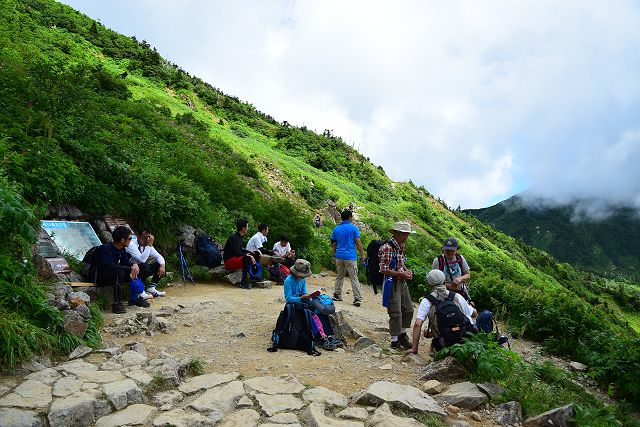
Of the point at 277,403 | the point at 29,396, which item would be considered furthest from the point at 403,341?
the point at 29,396

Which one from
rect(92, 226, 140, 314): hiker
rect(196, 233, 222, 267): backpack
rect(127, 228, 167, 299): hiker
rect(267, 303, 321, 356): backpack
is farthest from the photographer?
rect(196, 233, 222, 267): backpack

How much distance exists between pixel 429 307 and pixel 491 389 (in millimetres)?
1320

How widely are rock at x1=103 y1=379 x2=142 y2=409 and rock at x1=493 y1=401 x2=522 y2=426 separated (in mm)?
3428

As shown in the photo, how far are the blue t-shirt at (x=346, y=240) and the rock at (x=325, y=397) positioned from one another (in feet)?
16.0

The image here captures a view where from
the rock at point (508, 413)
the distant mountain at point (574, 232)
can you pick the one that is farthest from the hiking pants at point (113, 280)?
the distant mountain at point (574, 232)

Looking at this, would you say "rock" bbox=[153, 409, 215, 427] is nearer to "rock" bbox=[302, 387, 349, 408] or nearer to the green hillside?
"rock" bbox=[302, 387, 349, 408]

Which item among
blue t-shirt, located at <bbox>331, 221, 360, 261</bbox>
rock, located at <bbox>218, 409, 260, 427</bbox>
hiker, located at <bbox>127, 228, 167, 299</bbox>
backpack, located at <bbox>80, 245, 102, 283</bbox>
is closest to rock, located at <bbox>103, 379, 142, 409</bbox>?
rock, located at <bbox>218, 409, 260, 427</bbox>

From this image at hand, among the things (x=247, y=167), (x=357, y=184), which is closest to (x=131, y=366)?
(x=247, y=167)

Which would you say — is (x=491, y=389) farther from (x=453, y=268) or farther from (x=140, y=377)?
(x=140, y=377)

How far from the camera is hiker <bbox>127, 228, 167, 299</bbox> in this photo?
8164 millimetres

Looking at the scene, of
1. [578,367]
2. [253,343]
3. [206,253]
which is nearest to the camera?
[253,343]

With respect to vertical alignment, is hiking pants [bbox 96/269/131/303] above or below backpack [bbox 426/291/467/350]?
above

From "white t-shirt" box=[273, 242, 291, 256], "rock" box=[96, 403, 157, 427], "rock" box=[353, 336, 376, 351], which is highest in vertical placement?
"white t-shirt" box=[273, 242, 291, 256]

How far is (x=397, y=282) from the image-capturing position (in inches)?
257
